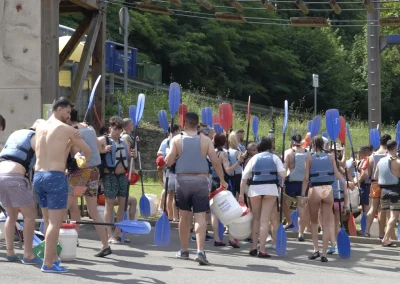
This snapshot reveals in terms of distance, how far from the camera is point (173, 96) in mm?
12203

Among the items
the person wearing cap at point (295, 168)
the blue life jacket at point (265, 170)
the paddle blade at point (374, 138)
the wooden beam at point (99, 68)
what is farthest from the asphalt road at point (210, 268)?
the wooden beam at point (99, 68)

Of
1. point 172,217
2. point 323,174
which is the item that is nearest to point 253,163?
point 323,174

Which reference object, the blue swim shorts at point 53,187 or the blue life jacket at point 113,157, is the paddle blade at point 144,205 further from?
the blue swim shorts at point 53,187

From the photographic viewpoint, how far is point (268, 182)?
36.8 ft

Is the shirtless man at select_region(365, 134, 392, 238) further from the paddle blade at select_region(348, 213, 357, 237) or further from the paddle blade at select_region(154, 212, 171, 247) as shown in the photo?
the paddle blade at select_region(154, 212, 171, 247)

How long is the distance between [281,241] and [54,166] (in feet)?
12.0

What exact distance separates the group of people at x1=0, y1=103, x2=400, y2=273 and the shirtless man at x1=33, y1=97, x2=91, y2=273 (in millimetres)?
10

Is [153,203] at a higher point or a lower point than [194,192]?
lower

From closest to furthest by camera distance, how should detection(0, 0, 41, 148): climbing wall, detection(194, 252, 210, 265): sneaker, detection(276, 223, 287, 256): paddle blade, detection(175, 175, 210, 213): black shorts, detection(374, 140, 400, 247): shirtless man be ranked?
detection(194, 252, 210, 265): sneaker → detection(175, 175, 210, 213): black shorts → detection(276, 223, 287, 256): paddle blade → detection(374, 140, 400, 247): shirtless man → detection(0, 0, 41, 148): climbing wall

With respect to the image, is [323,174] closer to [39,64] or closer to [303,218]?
[303,218]

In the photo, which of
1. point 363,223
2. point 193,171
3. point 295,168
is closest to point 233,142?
point 295,168

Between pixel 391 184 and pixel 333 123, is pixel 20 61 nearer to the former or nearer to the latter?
pixel 333 123

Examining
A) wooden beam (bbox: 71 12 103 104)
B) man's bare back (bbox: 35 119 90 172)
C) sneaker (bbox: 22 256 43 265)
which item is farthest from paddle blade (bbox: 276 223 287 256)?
wooden beam (bbox: 71 12 103 104)

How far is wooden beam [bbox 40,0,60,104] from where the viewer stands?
13547 mm
